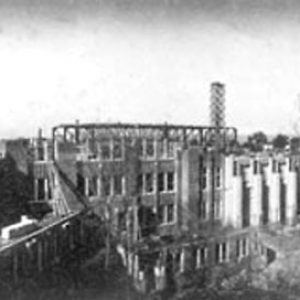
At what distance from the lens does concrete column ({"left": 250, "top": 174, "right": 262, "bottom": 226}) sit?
208 inches

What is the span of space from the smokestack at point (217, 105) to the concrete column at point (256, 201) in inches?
49.5

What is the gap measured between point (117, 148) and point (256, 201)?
230cm

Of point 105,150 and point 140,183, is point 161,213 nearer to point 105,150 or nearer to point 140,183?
point 140,183

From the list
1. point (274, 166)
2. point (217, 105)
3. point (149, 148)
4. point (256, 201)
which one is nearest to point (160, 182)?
point (149, 148)

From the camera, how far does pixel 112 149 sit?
494cm

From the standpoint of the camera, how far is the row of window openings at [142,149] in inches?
194

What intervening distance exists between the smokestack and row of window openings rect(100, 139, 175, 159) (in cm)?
80

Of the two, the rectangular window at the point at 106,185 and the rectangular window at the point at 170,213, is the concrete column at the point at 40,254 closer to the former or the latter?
the rectangular window at the point at 106,185

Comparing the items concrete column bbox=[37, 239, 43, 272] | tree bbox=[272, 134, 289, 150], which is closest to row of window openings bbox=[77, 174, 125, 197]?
concrete column bbox=[37, 239, 43, 272]

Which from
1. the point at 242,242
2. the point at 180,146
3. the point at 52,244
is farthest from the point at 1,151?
the point at 242,242

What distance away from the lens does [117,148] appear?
A: 16.4ft

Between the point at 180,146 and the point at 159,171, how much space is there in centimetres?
59

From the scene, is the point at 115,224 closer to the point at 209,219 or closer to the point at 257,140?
the point at 209,219

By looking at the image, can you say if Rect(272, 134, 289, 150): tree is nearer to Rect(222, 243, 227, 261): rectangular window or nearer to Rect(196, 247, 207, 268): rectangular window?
Rect(222, 243, 227, 261): rectangular window
